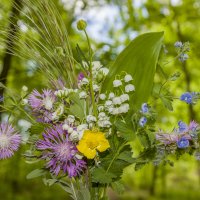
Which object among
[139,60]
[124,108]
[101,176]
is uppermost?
[139,60]

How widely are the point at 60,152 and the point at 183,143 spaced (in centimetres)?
20

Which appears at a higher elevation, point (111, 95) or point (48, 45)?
point (48, 45)

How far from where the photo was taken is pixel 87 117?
2.18 ft

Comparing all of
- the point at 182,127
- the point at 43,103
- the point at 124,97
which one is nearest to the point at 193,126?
the point at 182,127

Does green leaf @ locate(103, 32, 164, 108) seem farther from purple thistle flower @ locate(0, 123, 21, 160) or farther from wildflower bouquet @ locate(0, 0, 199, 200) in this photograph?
purple thistle flower @ locate(0, 123, 21, 160)

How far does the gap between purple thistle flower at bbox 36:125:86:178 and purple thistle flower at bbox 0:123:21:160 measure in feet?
0.13

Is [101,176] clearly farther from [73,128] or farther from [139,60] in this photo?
[139,60]

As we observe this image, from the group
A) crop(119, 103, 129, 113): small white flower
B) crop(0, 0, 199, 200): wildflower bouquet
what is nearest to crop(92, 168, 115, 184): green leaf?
crop(0, 0, 199, 200): wildflower bouquet

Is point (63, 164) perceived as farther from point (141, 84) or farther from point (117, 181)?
point (141, 84)

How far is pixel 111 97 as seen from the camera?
690 mm

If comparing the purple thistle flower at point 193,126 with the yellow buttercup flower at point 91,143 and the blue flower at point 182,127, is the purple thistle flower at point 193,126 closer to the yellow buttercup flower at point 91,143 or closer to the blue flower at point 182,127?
the blue flower at point 182,127

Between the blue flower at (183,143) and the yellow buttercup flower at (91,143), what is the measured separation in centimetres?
12

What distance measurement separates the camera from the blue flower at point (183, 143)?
65 centimetres

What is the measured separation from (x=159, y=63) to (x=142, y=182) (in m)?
5.26
